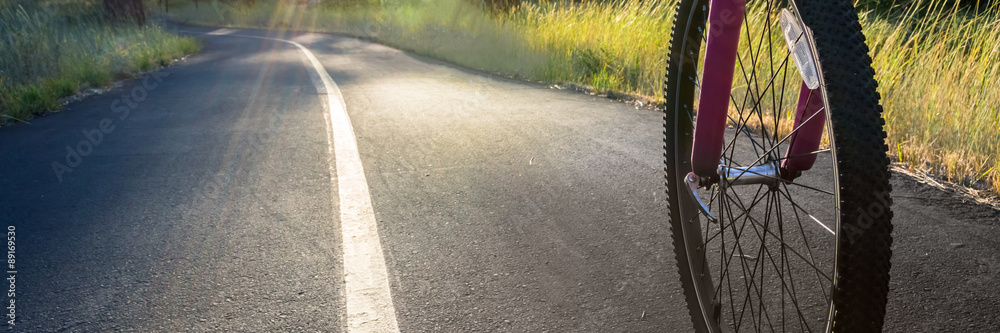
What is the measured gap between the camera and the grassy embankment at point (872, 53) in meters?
4.58

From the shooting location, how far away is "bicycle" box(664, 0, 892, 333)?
1298 millimetres

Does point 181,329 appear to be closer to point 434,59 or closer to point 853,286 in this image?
point 853,286

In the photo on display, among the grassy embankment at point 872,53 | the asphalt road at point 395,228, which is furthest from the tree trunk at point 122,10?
the asphalt road at point 395,228

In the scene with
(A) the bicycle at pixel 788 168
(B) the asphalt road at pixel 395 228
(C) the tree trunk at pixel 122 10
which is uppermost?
(A) the bicycle at pixel 788 168

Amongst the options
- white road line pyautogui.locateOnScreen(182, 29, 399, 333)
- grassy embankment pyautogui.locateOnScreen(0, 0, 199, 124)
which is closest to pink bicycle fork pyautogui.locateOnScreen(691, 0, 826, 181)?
white road line pyautogui.locateOnScreen(182, 29, 399, 333)

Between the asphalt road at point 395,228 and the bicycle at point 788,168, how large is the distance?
339 mm

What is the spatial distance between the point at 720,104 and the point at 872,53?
18.5 ft

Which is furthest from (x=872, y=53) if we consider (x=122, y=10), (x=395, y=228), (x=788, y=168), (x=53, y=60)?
(x=122, y=10)

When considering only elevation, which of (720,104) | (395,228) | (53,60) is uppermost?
(720,104)

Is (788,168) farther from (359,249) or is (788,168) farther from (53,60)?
(53,60)

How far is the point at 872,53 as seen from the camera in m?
6.64

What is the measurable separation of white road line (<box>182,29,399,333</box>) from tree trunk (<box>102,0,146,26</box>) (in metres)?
15.6

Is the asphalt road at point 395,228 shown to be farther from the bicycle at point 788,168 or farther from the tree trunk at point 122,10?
the tree trunk at point 122,10

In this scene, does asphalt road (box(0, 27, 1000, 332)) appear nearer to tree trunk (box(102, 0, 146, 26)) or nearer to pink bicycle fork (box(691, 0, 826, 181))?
pink bicycle fork (box(691, 0, 826, 181))
